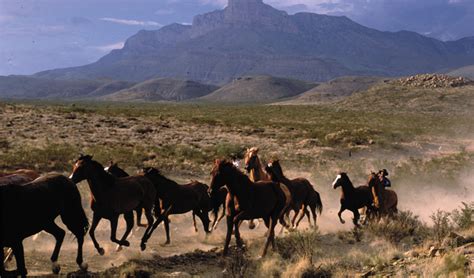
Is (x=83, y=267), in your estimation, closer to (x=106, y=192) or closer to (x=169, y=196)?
(x=106, y=192)

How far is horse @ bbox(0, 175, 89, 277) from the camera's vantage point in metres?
7.85

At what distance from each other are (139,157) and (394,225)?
593 inches

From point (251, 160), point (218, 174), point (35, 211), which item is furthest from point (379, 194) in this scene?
point (35, 211)

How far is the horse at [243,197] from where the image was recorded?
10.3 metres

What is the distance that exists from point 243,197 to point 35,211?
4.38 m

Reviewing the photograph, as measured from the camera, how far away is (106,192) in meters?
10.3

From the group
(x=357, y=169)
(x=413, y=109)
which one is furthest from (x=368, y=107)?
(x=357, y=169)

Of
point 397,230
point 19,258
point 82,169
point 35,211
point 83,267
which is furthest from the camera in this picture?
point 397,230

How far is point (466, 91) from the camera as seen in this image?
3260 inches

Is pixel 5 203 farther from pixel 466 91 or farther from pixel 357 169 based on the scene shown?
pixel 466 91

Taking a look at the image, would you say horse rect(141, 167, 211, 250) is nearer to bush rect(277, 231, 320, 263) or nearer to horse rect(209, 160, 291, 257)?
horse rect(209, 160, 291, 257)

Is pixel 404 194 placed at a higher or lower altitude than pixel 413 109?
lower

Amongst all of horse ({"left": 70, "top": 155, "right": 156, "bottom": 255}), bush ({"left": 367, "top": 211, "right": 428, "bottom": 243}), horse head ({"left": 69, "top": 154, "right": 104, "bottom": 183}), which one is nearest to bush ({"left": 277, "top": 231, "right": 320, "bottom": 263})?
bush ({"left": 367, "top": 211, "right": 428, "bottom": 243})

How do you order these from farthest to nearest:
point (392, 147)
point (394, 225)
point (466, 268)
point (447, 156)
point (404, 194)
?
point (392, 147), point (447, 156), point (404, 194), point (394, 225), point (466, 268)
